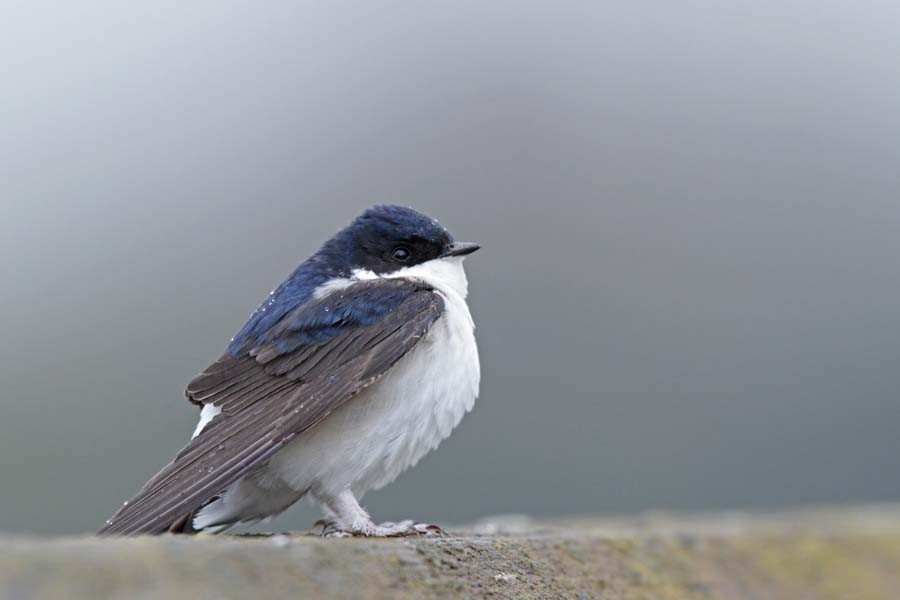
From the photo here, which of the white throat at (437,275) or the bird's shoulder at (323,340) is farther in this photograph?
the white throat at (437,275)

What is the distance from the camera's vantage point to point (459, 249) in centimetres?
380

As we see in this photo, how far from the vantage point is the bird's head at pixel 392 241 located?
12.3 feet

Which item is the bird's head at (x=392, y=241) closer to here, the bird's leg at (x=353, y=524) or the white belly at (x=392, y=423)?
the white belly at (x=392, y=423)

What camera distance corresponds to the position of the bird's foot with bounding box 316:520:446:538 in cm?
254

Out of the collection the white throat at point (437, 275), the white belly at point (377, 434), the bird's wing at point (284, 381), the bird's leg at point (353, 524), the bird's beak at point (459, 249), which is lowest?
the bird's leg at point (353, 524)

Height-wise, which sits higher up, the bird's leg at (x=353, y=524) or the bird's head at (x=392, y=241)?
the bird's head at (x=392, y=241)

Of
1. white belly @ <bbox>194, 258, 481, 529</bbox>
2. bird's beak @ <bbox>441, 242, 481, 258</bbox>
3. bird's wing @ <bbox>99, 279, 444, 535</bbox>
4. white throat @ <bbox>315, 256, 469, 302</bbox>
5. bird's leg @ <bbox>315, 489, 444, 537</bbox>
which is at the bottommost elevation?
bird's leg @ <bbox>315, 489, 444, 537</bbox>

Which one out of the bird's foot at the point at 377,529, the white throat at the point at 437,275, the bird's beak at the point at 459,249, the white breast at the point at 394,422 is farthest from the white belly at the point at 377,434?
the bird's beak at the point at 459,249

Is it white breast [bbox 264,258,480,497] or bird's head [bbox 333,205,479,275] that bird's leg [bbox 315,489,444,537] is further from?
bird's head [bbox 333,205,479,275]

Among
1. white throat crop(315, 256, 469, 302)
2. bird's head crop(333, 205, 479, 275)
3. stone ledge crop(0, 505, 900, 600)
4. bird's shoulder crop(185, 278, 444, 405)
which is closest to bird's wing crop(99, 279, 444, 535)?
bird's shoulder crop(185, 278, 444, 405)

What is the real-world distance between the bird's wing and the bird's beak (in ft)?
1.17

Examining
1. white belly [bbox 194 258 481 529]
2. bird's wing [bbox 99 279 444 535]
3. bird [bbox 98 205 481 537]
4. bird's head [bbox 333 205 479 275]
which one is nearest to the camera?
bird's wing [bbox 99 279 444 535]

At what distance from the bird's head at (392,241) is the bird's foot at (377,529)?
3.25 feet

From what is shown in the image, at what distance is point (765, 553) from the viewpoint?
2.11 m
